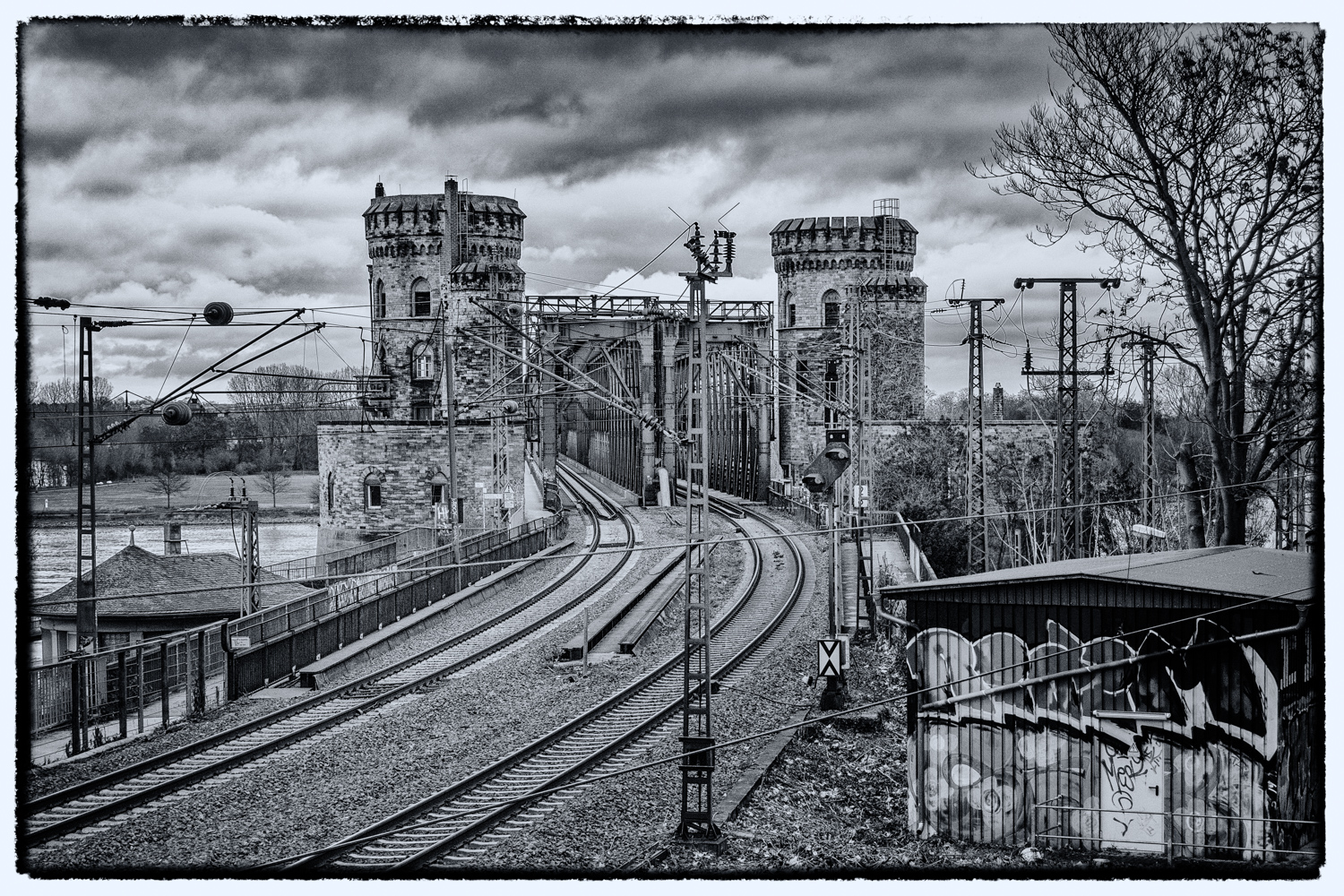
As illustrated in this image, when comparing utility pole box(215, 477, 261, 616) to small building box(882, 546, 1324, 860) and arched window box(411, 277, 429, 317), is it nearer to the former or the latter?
small building box(882, 546, 1324, 860)

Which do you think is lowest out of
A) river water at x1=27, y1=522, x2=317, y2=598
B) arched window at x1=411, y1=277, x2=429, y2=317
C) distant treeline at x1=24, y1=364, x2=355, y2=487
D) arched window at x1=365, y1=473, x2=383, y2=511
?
river water at x1=27, y1=522, x2=317, y2=598

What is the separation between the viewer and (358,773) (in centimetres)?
1297

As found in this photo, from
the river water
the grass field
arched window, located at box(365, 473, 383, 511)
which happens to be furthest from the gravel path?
arched window, located at box(365, 473, 383, 511)

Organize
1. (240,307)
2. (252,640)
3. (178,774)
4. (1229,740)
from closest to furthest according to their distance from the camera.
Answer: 1. (1229,740)
2. (178,774)
3. (240,307)
4. (252,640)

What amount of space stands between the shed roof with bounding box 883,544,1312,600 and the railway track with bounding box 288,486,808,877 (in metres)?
2.33

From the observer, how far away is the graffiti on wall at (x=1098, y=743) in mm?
9336

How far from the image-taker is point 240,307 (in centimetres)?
1402

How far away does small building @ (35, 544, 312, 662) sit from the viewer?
2012cm

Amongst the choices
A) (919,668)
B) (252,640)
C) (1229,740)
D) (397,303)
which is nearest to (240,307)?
(252,640)

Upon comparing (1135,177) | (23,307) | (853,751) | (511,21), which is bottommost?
(853,751)

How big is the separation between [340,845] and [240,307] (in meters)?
7.13

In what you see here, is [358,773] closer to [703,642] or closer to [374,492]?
[703,642]

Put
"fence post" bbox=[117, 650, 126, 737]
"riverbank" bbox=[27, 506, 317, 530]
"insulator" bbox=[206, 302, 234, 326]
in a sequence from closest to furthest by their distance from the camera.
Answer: "insulator" bbox=[206, 302, 234, 326] → "fence post" bbox=[117, 650, 126, 737] → "riverbank" bbox=[27, 506, 317, 530]

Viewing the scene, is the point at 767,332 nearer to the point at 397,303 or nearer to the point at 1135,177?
the point at 397,303
